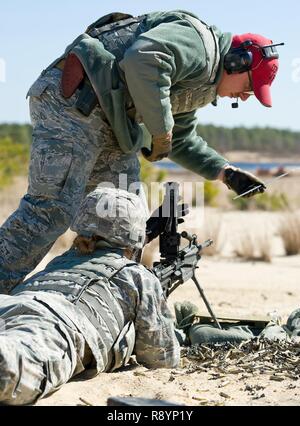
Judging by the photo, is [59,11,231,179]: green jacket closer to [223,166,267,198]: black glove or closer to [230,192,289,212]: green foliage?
[223,166,267,198]: black glove

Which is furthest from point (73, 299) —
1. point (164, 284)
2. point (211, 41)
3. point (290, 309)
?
point (290, 309)

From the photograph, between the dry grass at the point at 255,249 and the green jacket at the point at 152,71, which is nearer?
the green jacket at the point at 152,71

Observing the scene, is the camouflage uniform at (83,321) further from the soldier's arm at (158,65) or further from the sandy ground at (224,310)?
the soldier's arm at (158,65)

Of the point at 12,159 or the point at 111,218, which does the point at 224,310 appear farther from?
the point at 12,159

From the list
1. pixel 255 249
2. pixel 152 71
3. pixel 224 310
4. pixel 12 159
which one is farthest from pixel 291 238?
pixel 12 159

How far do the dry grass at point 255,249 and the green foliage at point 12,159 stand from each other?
8.39m

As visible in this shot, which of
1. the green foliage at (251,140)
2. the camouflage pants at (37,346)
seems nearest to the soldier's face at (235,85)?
the camouflage pants at (37,346)

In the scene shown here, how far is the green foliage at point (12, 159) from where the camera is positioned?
18.9m

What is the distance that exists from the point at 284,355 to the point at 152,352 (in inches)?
28.5

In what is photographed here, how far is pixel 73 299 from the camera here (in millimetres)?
4203

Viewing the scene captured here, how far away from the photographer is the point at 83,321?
164 inches

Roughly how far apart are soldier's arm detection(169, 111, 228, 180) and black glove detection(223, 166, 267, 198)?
0.35ft

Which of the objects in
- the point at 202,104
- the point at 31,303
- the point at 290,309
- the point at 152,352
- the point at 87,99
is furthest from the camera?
the point at 290,309
